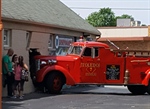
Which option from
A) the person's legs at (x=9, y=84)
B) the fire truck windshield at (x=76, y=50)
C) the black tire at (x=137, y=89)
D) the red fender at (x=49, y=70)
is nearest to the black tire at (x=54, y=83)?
the red fender at (x=49, y=70)

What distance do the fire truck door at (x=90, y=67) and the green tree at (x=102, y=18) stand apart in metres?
67.5

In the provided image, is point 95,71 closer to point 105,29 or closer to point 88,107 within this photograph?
point 88,107

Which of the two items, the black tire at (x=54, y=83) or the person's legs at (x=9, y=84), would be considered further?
the black tire at (x=54, y=83)

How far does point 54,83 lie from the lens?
17547mm

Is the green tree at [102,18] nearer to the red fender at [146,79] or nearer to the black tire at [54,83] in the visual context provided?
the red fender at [146,79]

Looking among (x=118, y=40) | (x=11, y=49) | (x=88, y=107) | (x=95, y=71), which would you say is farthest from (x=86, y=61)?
(x=118, y=40)

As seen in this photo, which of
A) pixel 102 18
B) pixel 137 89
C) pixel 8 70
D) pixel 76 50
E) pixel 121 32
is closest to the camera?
pixel 8 70

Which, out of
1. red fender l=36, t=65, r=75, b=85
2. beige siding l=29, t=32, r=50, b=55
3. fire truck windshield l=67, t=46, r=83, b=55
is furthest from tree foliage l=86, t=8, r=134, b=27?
red fender l=36, t=65, r=75, b=85

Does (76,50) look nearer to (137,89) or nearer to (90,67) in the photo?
(90,67)

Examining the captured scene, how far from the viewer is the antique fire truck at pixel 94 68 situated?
693 inches

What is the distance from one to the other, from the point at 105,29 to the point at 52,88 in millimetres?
29338

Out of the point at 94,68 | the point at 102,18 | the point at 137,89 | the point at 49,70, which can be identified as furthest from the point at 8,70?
the point at 102,18

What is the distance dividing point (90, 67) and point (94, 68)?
17 cm

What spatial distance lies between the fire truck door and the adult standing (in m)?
3.30
